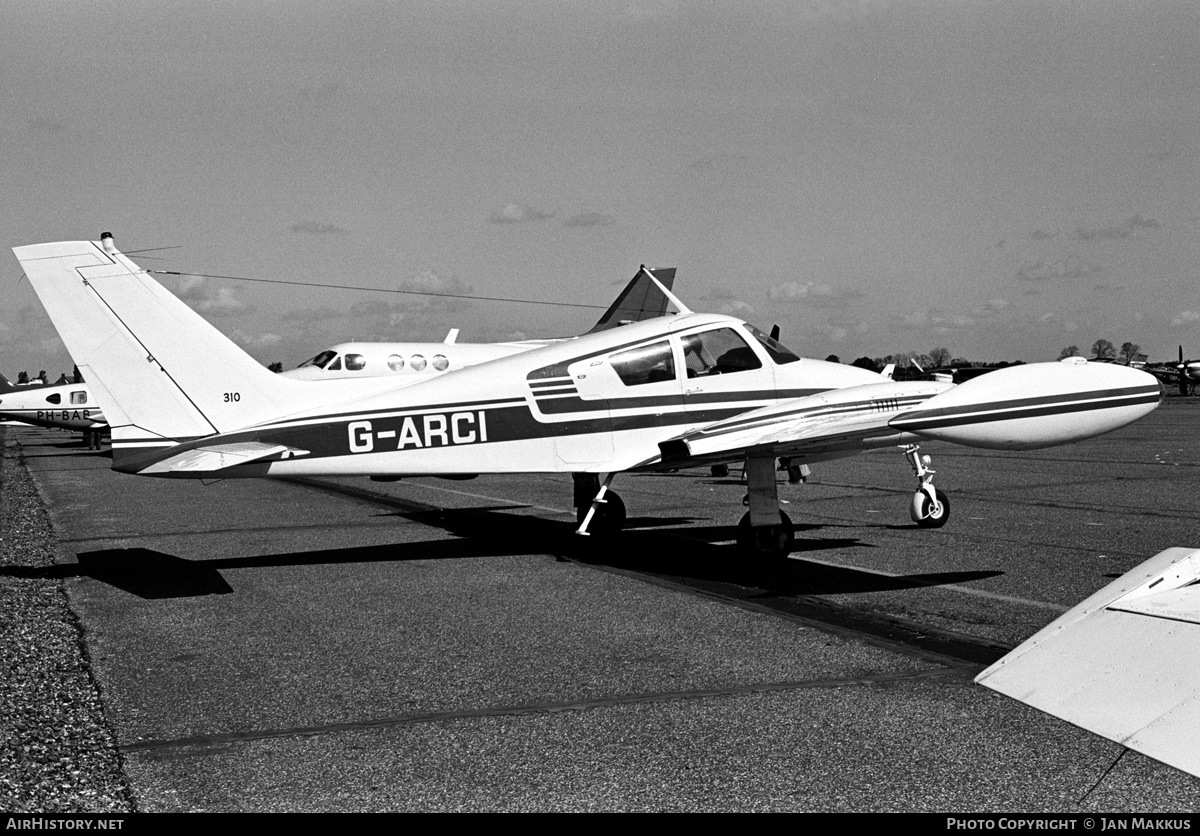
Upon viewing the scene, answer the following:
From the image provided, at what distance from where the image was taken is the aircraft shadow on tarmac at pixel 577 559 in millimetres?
10203

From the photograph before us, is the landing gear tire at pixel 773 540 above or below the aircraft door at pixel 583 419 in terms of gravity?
below

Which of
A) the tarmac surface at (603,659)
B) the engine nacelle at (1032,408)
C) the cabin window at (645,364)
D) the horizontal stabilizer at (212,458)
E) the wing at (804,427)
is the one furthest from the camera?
the cabin window at (645,364)

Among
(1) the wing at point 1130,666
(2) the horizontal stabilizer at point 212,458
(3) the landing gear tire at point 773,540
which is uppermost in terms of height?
(1) the wing at point 1130,666

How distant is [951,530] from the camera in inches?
526

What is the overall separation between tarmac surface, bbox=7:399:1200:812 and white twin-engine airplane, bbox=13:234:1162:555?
3.91 ft

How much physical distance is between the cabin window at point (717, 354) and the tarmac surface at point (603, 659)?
81.6 inches

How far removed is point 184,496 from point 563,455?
497 inches

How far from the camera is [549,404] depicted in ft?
38.3

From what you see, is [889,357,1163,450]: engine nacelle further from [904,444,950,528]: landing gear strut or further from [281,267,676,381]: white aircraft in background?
[281,267,676,381]: white aircraft in background

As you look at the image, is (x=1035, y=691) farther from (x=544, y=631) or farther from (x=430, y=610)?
(x=430, y=610)

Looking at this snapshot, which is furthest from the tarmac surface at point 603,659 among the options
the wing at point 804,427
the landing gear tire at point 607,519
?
the wing at point 804,427

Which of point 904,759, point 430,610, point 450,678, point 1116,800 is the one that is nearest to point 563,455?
point 430,610

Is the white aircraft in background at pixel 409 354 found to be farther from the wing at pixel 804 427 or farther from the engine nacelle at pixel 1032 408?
the engine nacelle at pixel 1032 408

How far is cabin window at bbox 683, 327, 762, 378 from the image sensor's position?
1206cm
